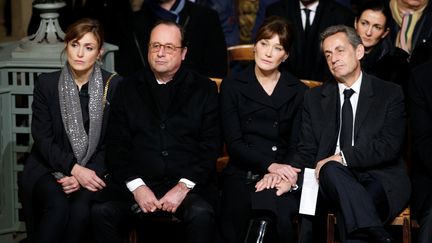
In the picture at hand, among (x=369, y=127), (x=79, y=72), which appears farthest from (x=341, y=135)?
(x=79, y=72)

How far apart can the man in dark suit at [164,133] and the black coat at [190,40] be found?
81cm

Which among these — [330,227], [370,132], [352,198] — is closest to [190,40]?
[370,132]

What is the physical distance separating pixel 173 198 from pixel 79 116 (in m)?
0.67

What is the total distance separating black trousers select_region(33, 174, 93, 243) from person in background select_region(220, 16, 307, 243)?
2.29 ft

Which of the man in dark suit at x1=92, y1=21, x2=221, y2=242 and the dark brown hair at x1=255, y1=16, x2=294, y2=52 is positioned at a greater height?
the dark brown hair at x1=255, y1=16, x2=294, y2=52

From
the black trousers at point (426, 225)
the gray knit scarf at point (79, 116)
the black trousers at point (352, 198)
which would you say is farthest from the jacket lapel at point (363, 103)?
the gray knit scarf at point (79, 116)

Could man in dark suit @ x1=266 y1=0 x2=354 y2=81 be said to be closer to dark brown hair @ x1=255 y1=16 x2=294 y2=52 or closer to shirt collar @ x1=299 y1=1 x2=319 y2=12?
shirt collar @ x1=299 y1=1 x2=319 y2=12

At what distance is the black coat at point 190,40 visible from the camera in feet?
22.2

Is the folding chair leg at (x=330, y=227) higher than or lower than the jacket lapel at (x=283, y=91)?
lower

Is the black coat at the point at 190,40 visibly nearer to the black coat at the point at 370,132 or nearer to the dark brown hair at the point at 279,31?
the dark brown hair at the point at 279,31

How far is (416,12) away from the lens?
6.46 metres

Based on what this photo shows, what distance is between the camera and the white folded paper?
18.4ft

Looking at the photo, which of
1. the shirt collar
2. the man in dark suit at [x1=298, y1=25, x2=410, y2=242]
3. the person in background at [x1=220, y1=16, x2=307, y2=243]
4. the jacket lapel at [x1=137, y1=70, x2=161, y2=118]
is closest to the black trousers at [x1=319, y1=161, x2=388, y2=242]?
the man in dark suit at [x1=298, y1=25, x2=410, y2=242]

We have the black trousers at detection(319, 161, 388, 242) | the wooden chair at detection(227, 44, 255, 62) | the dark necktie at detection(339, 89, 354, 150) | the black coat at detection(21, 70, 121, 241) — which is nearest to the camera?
the black trousers at detection(319, 161, 388, 242)
